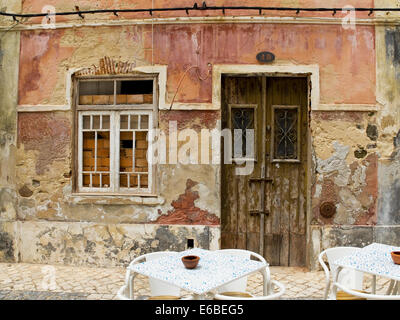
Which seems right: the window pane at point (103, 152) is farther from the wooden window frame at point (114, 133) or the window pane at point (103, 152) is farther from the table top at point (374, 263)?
the table top at point (374, 263)

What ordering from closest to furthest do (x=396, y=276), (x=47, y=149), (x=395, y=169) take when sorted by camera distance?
(x=396, y=276) < (x=395, y=169) < (x=47, y=149)

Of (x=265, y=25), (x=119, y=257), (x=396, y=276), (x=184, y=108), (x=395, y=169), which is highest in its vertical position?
(x=265, y=25)

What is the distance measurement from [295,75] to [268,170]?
1.46 metres

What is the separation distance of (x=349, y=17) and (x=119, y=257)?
4.86 m

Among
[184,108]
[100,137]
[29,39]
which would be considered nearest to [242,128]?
[184,108]

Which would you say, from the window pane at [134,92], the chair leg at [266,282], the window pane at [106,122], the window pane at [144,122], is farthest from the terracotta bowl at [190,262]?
the window pane at [106,122]

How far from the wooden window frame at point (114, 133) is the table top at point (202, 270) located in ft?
7.88

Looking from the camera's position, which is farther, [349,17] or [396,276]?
[349,17]

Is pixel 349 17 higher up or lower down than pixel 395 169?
higher up

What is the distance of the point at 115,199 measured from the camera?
5.46 m

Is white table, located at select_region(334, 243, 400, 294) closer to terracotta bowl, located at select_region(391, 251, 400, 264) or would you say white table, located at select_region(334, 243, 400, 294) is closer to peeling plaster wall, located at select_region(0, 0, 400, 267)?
terracotta bowl, located at select_region(391, 251, 400, 264)

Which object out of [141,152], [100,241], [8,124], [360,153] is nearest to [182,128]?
[141,152]

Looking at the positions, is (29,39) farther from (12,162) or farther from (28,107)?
(12,162)

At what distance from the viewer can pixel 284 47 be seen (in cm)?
534
